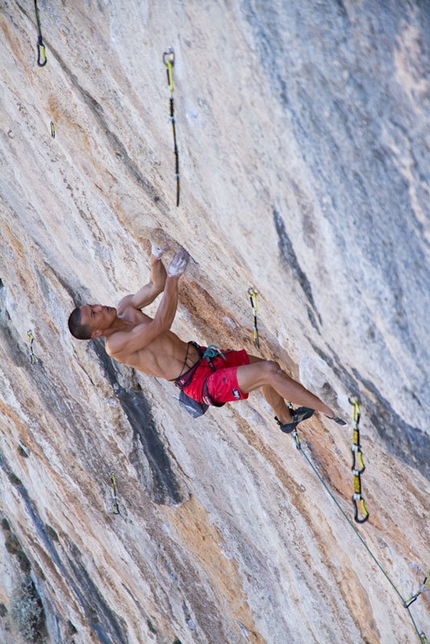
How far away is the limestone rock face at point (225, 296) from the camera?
2814 millimetres

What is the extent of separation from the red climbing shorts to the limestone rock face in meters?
0.29

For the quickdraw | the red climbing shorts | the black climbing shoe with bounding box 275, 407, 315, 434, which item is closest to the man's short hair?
the red climbing shorts

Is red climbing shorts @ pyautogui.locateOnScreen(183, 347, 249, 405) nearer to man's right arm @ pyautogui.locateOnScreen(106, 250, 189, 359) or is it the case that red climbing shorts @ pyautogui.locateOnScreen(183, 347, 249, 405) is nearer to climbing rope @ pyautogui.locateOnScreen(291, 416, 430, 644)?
man's right arm @ pyautogui.locateOnScreen(106, 250, 189, 359)

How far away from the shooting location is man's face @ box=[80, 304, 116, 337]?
4.23m

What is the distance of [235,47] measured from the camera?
2879 millimetres

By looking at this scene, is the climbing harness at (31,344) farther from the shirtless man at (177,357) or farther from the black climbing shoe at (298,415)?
the black climbing shoe at (298,415)

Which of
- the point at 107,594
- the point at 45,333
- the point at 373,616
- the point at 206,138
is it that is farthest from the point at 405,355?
the point at 107,594

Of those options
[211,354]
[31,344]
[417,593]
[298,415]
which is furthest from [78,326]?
[31,344]

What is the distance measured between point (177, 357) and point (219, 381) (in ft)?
1.24

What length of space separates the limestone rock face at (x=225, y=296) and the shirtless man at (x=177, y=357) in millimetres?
235

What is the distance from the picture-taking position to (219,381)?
14.6 feet

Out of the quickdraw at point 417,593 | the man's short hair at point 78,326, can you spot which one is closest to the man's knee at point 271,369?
the man's short hair at point 78,326

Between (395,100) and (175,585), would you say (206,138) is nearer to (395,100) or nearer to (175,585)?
(395,100)

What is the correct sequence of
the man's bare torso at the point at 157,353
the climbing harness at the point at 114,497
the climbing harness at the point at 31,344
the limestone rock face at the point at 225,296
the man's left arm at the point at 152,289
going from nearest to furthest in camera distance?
1. the limestone rock face at the point at 225,296
2. the man's bare torso at the point at 157,353
3. the man's left arm at the point at 152,289
4. the climbing harness at the point at 31,344
5. the climbing harness at the point at 114,497
